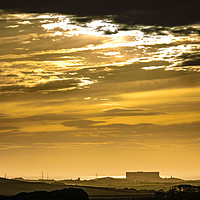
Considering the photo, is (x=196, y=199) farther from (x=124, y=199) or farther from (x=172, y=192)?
(x=124, y=199)

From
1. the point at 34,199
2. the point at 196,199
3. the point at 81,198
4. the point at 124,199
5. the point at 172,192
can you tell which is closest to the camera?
the point at 34,199

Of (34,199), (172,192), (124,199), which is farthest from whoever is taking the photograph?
(124,199)

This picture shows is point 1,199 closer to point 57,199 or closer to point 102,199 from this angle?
point 57,199

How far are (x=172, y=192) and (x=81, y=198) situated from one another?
1409 inches

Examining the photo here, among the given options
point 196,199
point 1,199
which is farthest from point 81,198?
point 196,199

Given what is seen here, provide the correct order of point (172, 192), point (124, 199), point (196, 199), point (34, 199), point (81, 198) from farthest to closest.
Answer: point (124, 199), point (172, 192), point (196, 199), point (81, 198), point (34, 199)

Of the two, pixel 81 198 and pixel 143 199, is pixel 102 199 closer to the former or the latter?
pixel 143 199

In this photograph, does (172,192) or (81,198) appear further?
(172,192)

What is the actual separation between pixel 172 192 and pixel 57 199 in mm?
46769

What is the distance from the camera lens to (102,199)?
17762 centimetres

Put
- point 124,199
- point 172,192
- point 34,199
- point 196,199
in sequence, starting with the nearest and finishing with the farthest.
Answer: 1. point 34,199
2. point 196,199
3. point 172,192
4. point 124,199

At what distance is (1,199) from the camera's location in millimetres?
131000

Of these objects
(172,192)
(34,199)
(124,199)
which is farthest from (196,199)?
(34,199)

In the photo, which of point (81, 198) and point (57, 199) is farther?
point (81, 198)
